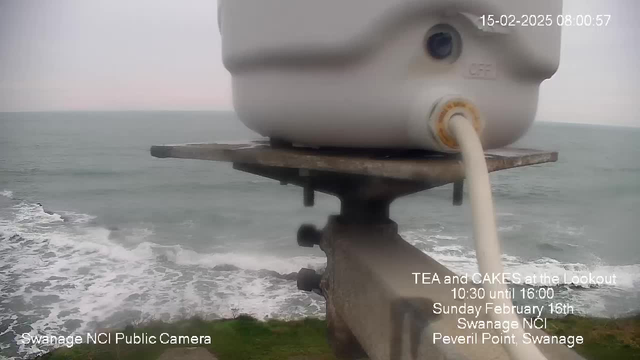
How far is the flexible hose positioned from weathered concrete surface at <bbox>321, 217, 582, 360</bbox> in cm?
12

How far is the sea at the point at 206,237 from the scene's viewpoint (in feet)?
26.8

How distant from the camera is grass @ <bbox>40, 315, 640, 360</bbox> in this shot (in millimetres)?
5801

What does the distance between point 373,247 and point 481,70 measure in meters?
0.86

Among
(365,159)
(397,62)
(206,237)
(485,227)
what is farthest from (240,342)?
(206,237)

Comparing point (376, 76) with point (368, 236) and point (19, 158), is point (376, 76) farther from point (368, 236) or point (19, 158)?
point (19, 158)

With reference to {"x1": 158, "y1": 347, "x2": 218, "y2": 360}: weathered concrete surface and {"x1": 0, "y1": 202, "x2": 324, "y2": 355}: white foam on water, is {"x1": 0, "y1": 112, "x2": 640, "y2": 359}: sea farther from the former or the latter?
{"x1": 158, "y1": 347, "x2": 218, "y2": 360}: weathered concrete surface

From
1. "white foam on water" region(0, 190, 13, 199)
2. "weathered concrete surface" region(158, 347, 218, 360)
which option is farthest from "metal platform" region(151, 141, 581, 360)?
"white foam on water" region(0, 190, 13, 199)

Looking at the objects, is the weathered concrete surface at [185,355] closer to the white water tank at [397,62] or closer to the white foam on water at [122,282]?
the white foam on water at [122,282]

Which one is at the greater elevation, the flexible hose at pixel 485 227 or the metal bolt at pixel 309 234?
the flexible hose at pixel 485 227

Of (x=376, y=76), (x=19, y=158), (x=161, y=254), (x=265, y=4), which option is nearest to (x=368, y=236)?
(x=376, y=76)

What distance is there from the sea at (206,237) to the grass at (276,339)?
548mm

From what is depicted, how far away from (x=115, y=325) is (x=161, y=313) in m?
0.73

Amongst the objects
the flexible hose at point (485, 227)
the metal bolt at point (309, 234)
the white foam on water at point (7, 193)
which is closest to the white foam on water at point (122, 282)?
the white foam on water at point (7, 193)

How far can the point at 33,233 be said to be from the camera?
42.4 ft
